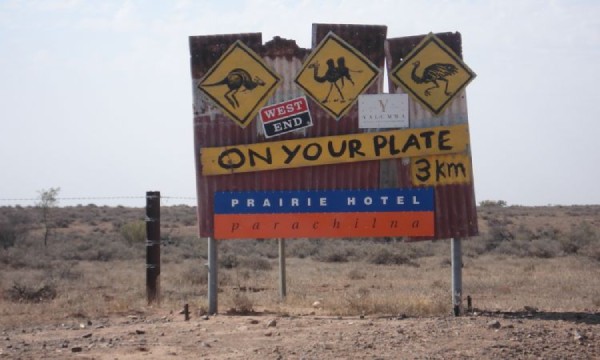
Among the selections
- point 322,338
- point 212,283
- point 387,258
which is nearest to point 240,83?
point 212,283

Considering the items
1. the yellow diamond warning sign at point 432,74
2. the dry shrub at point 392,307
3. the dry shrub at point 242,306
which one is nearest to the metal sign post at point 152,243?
the dry shrub at point 242,306

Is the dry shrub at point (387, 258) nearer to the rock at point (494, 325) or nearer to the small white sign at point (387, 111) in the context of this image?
the small white sign at point (387, 111)

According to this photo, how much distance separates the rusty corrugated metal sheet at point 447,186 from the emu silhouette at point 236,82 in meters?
2.01

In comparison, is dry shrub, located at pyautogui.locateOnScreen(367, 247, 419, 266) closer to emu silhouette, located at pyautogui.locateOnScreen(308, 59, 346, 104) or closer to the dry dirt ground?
the dry dirt ground

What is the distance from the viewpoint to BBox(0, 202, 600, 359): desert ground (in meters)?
9.43

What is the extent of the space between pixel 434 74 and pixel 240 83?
2.86 metres

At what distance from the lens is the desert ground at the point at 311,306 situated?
943 centimetres

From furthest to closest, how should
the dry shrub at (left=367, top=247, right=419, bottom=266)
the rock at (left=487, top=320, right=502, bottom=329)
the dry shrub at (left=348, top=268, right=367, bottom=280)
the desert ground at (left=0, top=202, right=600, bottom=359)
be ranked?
the dry shrub at (left=367, top=247, right=419, bottom=266) < the dry shrub at (left=348, top=268, right=367, bottom=280) < the rock at (left=487, top=320, right=502, bottom=329) < the desert ground at (left=0, top=202, right=600, bottom=359)

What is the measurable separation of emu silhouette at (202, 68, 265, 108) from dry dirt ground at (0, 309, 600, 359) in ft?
10.6

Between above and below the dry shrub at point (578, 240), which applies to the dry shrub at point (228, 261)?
below

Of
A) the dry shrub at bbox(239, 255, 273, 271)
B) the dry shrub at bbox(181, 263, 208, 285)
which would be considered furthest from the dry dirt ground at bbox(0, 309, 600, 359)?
the dry shrub at bbox(239, 255, 273, 271)

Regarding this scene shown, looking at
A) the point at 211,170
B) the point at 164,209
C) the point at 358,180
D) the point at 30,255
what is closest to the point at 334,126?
the point at 358,180

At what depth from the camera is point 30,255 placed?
88.2 ft

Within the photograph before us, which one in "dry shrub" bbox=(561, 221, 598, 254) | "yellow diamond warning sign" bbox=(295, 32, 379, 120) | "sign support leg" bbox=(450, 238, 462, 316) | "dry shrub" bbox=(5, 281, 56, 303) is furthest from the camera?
"dry shrub" bbox=(561, 221, 598, 254)
